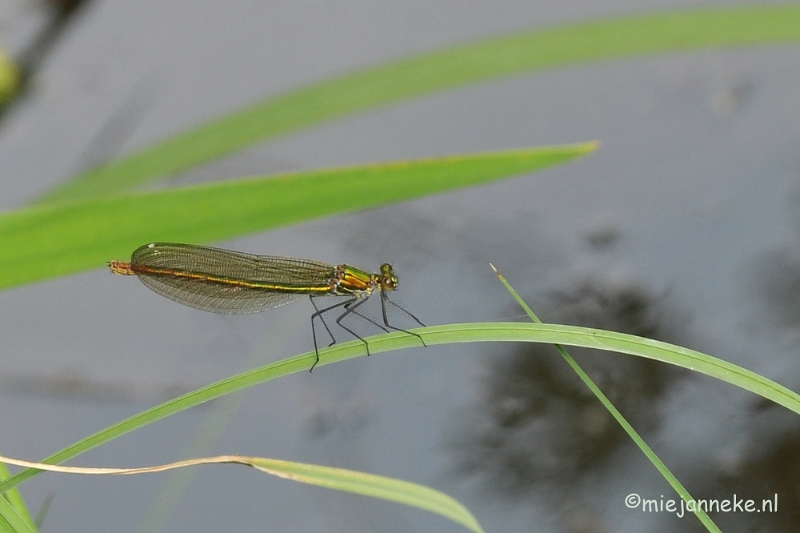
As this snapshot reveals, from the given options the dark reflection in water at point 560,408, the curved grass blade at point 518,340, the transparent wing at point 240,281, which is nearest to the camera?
the curved grass blade at point 518,340

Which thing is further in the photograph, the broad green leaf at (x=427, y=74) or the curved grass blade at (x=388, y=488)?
the broad green leaf at (x=427, y=74)

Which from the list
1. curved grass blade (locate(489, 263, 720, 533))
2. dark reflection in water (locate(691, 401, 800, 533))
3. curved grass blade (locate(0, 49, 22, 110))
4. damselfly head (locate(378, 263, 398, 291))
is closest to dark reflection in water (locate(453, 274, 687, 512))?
dark reflection in water (locate(691, 401, 800, 533))

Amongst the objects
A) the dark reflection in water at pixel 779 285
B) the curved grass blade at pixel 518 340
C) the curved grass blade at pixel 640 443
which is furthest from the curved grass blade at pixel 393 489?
the dark reflection in water at pixel 779 285

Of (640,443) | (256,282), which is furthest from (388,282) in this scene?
(640,443)

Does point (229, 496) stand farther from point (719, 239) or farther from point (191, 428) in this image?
point (719, 239)

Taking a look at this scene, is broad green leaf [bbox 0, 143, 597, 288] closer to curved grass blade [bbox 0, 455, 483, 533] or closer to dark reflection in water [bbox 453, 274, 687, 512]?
curved grass blade [bbox 0, 455, 483, 533]

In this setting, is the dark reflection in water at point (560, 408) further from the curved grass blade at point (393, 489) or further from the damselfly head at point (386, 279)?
the curved grass blade at point (393, 489)

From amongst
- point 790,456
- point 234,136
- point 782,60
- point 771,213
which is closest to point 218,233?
point 234,136
